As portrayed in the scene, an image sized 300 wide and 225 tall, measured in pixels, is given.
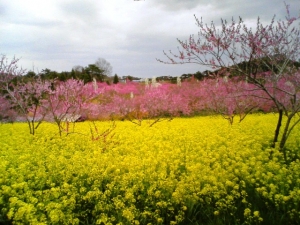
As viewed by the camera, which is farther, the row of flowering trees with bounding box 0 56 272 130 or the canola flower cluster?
the row of flowering trees with bounding box 0 56 272 130

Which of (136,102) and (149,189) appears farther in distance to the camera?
(136,102)

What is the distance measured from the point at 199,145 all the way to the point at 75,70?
914 inches

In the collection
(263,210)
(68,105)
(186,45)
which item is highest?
(186,45)

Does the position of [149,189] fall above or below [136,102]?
below

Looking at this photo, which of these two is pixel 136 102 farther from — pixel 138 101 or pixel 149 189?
pixel 149 189

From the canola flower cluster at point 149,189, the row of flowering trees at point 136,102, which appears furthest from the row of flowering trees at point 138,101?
the canola flower cluster at point 149,189

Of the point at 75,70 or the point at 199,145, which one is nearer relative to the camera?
the point at 199,145

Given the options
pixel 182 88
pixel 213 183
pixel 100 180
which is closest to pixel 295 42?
pixel 213 183

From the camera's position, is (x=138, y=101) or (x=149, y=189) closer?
(x=149, y=189)

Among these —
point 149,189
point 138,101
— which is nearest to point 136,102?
point 138,101

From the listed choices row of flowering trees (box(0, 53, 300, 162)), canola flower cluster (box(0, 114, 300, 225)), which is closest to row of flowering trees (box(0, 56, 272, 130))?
row of flowering trees (box(0, 53, 300, 162))

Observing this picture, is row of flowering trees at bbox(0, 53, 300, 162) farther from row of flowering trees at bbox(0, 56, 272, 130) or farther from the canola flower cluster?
the canola flower cluster

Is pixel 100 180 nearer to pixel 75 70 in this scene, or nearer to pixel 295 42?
pixel 295 42

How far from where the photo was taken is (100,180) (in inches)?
255
